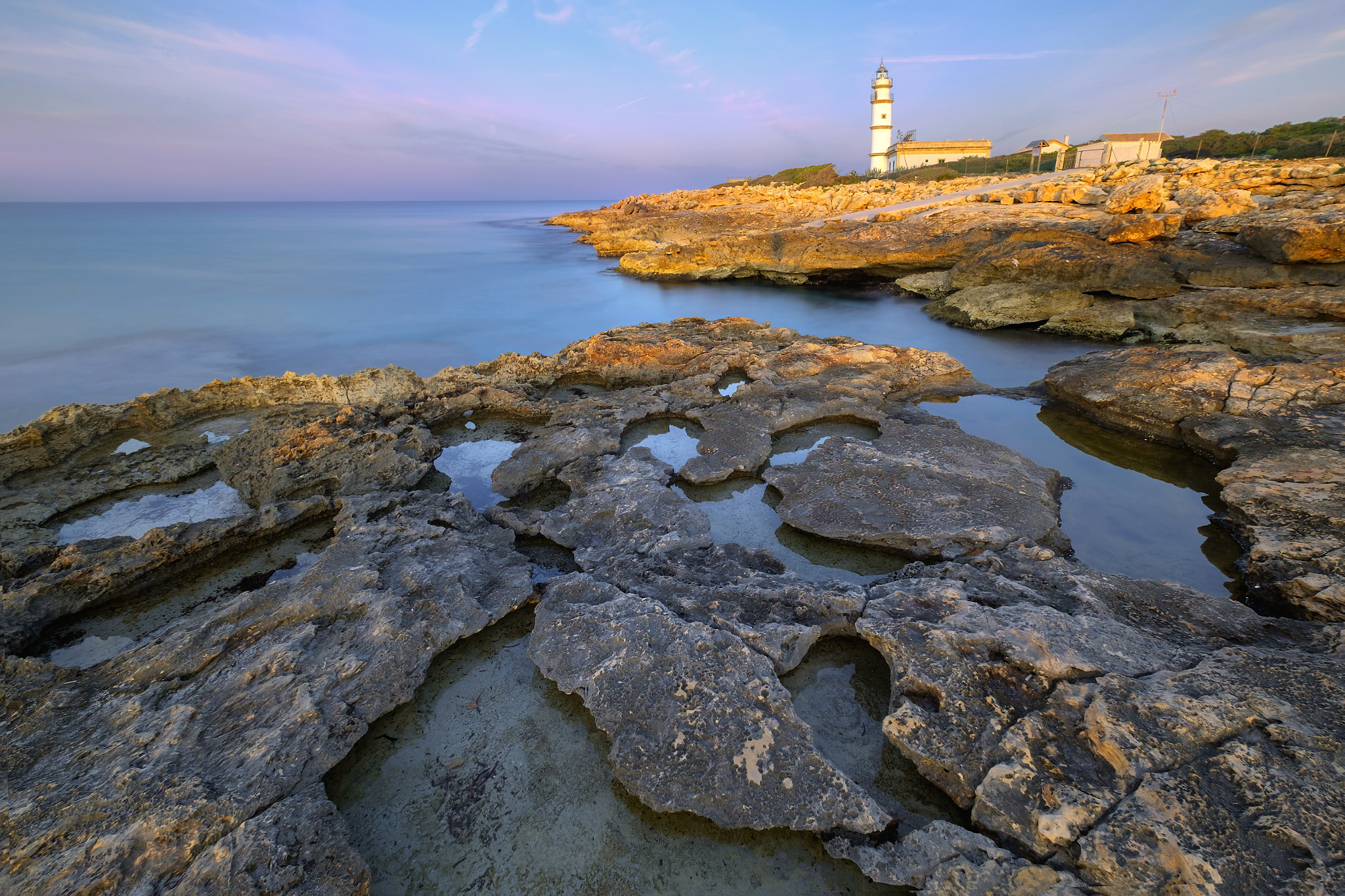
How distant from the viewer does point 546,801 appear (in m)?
2.85

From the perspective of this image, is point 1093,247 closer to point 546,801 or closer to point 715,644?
point 715,644

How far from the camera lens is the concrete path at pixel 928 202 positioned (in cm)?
2008

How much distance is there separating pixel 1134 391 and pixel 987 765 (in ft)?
20.6

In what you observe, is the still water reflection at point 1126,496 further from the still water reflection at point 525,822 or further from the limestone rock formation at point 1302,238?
the limestone rock formation at point 1302,238

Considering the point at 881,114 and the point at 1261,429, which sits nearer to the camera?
the point at 1261,429

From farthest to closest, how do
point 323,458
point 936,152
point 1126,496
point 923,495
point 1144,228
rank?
1. point 936,152
2. point 1144,228
3. point 323,458
4. point 1126,496
5. point 923,495

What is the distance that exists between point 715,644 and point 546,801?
1.20 m

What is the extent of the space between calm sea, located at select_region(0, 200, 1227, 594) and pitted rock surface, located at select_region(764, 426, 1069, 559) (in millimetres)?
600

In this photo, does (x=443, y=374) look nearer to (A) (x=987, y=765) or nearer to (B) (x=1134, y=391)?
(A) (x=987, y=765)

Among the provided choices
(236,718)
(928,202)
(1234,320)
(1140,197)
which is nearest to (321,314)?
(236,718)

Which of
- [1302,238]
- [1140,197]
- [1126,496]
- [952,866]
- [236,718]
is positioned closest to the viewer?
[952,866]

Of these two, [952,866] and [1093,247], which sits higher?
[1093,247]

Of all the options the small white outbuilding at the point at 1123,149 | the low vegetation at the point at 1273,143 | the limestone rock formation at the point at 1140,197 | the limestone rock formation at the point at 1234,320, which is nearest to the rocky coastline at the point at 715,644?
the limestone rock formation at the point at 1234,320

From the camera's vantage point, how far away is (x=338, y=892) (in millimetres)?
2305
